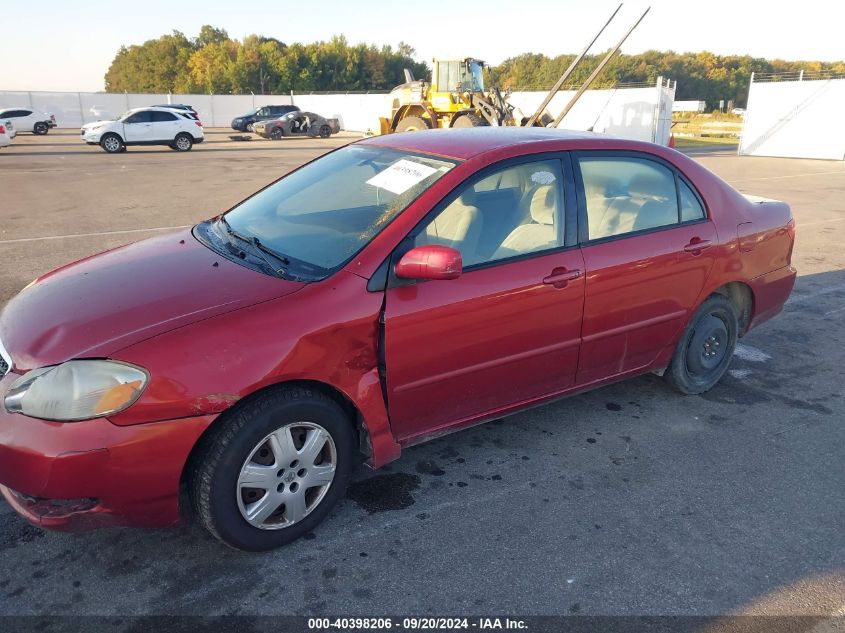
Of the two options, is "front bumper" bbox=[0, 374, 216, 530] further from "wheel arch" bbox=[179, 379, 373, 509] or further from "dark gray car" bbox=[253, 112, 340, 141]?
"dark gray car" bbox=[253, 112, 340, 141]

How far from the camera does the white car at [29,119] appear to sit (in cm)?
3144

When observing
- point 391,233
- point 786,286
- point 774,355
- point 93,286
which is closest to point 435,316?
point 391,233

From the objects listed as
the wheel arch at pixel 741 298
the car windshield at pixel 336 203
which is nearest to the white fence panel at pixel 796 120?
the wheel arch at pixel 741 298

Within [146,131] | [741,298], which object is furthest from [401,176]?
[146,131]

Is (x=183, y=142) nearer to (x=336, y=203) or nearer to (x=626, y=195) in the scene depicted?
(x=336, y=203)

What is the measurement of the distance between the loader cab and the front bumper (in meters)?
19.1

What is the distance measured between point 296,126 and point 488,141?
3332 centimetres

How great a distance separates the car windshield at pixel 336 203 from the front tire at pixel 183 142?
24073mm

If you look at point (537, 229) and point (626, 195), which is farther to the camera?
point (626, 195)

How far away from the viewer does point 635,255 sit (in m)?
3.45

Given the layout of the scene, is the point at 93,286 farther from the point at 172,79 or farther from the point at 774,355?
the point at 172,79

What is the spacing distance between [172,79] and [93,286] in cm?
8433

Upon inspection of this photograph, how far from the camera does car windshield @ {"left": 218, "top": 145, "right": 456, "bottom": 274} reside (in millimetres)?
2908

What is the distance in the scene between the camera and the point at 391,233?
2.79m
